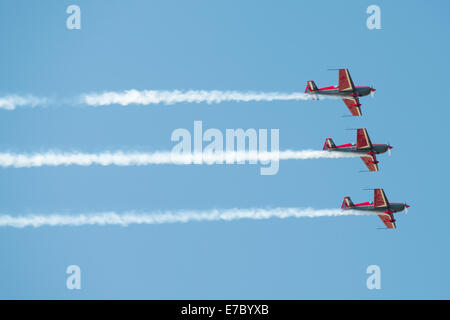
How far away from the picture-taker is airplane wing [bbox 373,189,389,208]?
262ft

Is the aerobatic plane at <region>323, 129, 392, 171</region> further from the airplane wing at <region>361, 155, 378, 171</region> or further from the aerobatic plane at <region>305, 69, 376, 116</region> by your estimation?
the aerobatic plane at <region>305, 69, 376, 116</region>

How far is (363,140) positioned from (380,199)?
4.78 meters

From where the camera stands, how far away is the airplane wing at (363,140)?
79.0 m

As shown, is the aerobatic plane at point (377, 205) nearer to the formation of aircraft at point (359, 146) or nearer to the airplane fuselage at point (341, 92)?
the formation of aircraft at point (359, 146)

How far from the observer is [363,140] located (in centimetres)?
7906

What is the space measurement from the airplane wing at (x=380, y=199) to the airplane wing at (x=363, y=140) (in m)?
3.60

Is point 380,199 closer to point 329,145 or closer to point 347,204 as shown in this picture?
point 347,204

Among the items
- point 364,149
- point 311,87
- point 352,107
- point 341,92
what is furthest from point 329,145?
point 311,87

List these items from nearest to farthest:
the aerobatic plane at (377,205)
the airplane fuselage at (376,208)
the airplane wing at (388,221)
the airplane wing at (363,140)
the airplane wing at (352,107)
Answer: the airplane wing at (363,140), the aerobatic plane at (377,205), the airplane fuselage at (376,208), the airplane wing at (352,107), the airplane wing at (388,221)

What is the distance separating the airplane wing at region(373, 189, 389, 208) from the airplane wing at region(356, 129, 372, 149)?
360 centimetres

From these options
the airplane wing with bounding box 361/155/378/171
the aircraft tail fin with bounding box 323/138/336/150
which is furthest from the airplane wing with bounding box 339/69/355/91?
the airplane wing with bounding box 361/155/378/171

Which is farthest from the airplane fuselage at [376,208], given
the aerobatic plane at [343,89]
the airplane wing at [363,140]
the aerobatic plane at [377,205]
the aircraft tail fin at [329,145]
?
the aerobatic plane at [343,89]

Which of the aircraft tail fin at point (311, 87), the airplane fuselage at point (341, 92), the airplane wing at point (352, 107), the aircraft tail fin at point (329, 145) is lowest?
the aircraft tail fin at point (329, 145)
